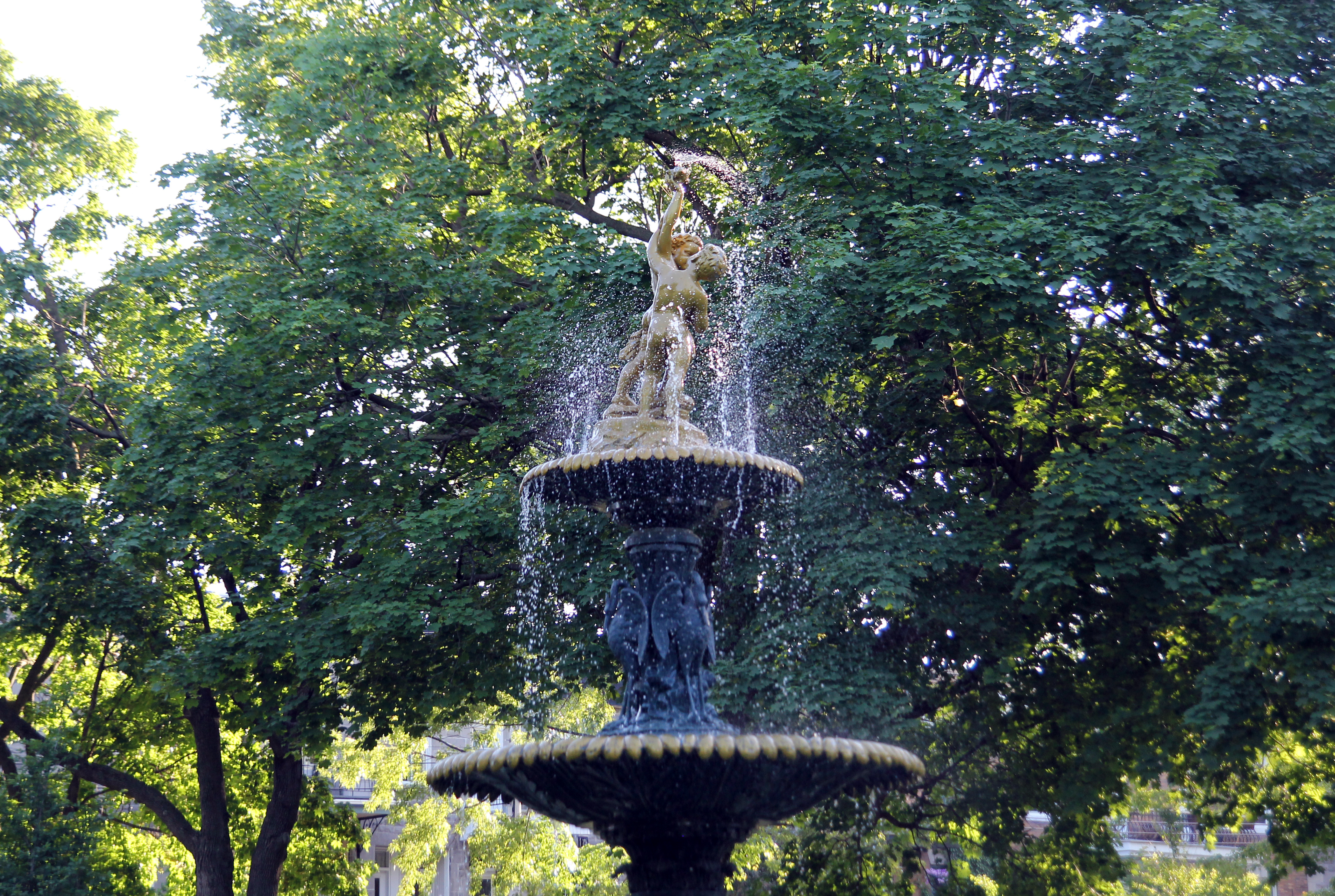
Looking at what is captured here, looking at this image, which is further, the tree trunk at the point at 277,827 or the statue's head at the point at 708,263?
the tree trunk at the point at 277,827

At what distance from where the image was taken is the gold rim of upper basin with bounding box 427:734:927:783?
6742 mm

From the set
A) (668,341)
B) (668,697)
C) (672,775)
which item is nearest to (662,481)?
(668,697)

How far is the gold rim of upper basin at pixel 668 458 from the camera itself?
7945 millimetres

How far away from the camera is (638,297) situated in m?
14.1

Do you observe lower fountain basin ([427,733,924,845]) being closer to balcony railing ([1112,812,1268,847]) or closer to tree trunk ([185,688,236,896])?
tree trunk ([185,688,236,896])

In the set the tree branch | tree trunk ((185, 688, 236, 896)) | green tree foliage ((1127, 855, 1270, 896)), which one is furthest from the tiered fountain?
green tree foliage ((1127, 855, 1270, 896))

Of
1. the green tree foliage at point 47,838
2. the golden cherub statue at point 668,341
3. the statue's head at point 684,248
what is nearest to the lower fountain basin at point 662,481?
the golden cherub statue at point 668,341

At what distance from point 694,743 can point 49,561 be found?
11.6 metres

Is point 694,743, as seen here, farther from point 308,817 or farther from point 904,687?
point 308,817

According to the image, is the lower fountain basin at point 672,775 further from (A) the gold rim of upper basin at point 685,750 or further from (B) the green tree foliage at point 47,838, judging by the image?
(B) the green tree foliage at point 47,838

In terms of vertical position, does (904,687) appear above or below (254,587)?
below

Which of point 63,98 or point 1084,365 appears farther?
point 63,98

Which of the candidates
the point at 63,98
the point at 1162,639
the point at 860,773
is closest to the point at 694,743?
the point at 860,773

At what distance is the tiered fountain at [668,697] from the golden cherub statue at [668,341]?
0.04 feet
